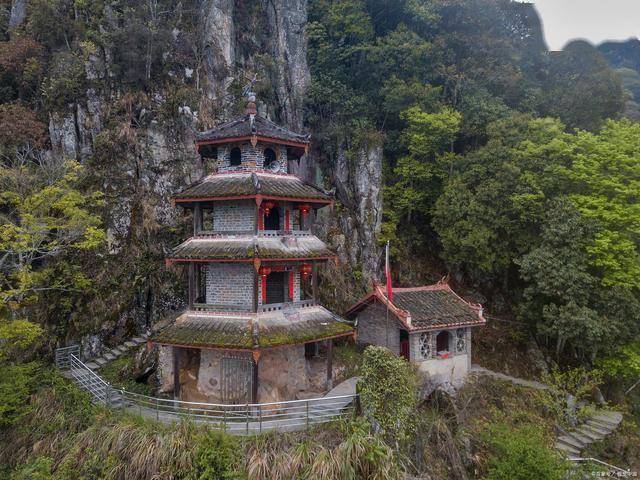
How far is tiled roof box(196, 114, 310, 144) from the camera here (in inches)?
621

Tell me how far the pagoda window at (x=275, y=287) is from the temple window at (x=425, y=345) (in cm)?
767

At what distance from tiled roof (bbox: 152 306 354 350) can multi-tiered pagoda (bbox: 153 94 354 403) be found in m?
0.04

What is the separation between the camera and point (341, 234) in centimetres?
2606

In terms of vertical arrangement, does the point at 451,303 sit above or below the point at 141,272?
below

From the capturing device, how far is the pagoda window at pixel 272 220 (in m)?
16.8

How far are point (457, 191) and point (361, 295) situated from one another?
9162 mm

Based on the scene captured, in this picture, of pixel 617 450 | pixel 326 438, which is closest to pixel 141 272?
pixel 326 438

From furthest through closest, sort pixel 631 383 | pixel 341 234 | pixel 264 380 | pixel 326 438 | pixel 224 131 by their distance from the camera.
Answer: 1. pixel 341 234
2. pixel 631 383
3. pixel 224 131
4. pixel 264 380
5. pixel 326 438

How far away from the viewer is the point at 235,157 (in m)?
17.0

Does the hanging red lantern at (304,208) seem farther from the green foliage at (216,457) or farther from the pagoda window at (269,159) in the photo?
the green foliage at (216,457)

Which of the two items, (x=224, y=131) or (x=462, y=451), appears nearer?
(x=462, y=451)

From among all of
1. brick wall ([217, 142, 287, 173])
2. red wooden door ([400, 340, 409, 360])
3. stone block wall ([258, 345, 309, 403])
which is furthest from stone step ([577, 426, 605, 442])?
brick wall ([217, 142, 287, 173])

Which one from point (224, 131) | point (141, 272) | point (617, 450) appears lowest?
point (617, 450)

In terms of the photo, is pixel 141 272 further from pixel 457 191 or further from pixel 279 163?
pixel 457 191
